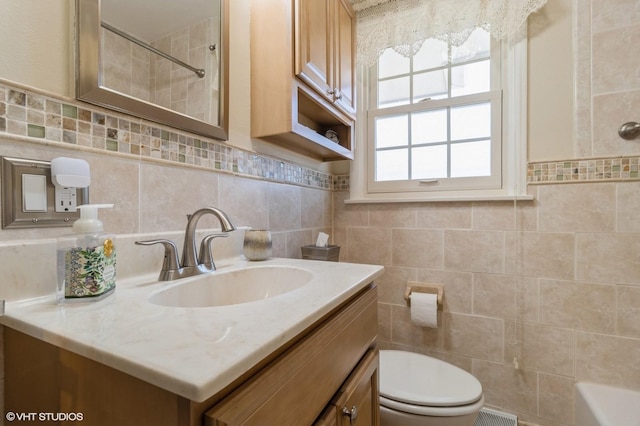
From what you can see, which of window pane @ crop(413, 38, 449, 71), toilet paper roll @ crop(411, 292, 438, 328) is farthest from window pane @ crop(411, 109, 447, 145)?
toilet paper roll @ crop(411, 292, 438, 328)

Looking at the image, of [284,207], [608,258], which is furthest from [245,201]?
[608,258]

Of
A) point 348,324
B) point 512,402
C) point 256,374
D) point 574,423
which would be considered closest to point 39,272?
point 256,374

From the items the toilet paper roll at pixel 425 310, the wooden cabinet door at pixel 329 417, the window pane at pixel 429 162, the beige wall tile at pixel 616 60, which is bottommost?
the toilet paper roll at pixel 425 310

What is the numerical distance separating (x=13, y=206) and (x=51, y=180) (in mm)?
77

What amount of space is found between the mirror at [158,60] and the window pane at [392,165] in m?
1.02

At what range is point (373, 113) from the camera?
1732 mm

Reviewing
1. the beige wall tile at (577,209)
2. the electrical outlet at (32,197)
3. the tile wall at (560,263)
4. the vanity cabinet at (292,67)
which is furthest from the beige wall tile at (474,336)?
the electrical outlet at (32,197)

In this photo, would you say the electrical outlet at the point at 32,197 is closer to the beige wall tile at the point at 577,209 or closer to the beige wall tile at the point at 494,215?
the beige wall tile at the point at 494,215

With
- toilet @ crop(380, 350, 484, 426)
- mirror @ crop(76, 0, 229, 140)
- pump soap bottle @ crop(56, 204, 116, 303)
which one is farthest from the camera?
toilet @ crop(380, 350, 484, 426)

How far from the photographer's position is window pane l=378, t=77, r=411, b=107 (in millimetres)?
1664

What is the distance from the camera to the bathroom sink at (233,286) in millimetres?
682

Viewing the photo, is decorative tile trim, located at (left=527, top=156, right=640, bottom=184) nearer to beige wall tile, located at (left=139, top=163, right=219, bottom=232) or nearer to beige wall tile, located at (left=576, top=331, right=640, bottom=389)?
beige wall tile, located at (left=576, top=331, right=640, bottom=389)

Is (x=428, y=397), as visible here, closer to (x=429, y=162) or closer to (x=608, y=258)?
(x=608, y=258)

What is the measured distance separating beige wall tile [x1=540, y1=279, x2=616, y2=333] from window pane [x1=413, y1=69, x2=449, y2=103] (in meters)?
1.09
